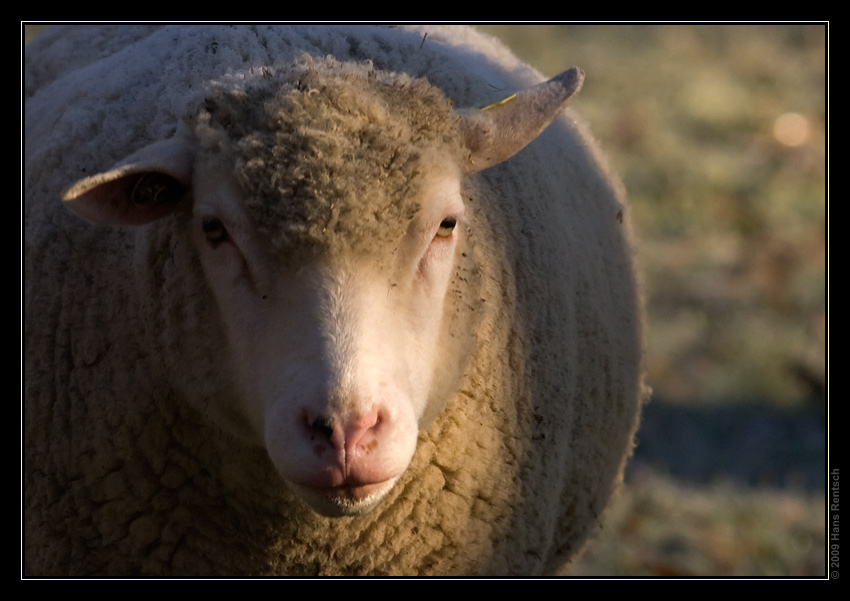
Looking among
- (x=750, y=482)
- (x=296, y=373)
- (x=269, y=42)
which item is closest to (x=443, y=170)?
(x=296, y=373)

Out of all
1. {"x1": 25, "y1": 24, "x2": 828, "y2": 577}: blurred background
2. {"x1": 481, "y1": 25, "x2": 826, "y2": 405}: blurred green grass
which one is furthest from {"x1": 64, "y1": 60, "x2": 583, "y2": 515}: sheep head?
{"x1": 481, "y1": 25, "x2": 826, "y2": 405}: blurred green grass

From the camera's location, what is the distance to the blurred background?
5328mm

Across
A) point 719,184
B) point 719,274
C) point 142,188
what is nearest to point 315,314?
point 142,188

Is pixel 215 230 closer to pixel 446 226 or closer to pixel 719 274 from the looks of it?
pixel 446 226

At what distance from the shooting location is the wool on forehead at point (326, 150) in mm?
2342

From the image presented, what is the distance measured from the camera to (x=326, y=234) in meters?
2.33

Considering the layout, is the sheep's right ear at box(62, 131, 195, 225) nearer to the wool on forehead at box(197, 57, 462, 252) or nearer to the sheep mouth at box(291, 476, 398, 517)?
the wool on forehead at box(197, 57, 462, 252)

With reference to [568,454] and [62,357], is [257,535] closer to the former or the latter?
[62,357]

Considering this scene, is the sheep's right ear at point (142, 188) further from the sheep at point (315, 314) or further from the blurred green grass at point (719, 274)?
the blurred green grass at point (719, 274)

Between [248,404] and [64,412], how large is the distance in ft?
3.01

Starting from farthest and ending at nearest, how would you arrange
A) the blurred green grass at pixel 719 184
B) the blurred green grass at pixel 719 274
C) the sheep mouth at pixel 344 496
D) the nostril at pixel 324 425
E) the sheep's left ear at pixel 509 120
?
the blurred green grass at pixel 719 184, the blurred green grass at pixel 719 274, the sheep's left ear at pixel 509 120, the sheep mouth at pixel 344 496, the nostril at pixel 324 425

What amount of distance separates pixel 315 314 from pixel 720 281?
683cm

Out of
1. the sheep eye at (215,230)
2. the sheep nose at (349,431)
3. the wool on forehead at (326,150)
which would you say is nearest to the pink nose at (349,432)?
the sheep nose at (349,431)

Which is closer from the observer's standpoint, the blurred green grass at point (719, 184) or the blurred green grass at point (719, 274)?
the blurred green grass at point (719, 274)
